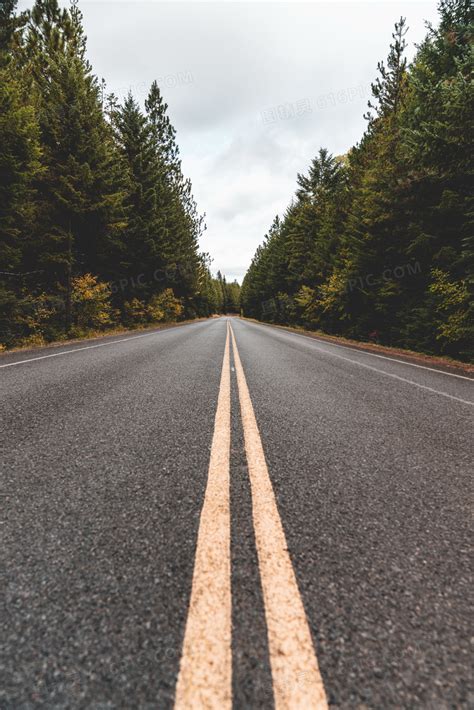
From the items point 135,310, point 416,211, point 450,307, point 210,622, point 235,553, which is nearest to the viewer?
point 210,622

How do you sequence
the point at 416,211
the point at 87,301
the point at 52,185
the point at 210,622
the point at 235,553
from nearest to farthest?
the point at 210,622 < the point at 235,553 < the point at 416,211 < the point at 52,185 < the point at 87,301

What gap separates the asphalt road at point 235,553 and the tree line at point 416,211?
356 inches

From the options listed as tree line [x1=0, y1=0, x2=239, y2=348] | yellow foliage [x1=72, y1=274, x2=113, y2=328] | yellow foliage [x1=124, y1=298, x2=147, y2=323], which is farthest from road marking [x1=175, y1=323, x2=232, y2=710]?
yellow foliage [x1=124, y1=298, x2=147, y2=323]

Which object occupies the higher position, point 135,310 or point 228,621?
point 135,310

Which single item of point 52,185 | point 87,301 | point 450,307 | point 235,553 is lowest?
point 235,553

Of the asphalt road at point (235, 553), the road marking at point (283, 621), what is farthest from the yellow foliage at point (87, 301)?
the road marking at point (283, 621)

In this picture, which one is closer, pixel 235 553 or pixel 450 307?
pixel 235 553

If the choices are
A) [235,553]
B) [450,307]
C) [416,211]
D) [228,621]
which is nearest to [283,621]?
[228,621]

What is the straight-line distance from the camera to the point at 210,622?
1.06 m

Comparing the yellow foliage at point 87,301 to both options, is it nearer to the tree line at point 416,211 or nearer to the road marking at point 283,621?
the tree line at point 416,211

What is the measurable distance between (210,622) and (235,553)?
1.14 ft

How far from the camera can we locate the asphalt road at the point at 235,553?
918mm

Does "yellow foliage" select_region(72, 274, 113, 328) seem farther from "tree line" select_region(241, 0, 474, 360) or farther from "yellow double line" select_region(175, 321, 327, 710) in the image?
"yellow double line" select_region(175, 321, 327, 710)

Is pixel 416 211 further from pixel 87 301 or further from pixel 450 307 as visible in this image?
pixel 87 301
